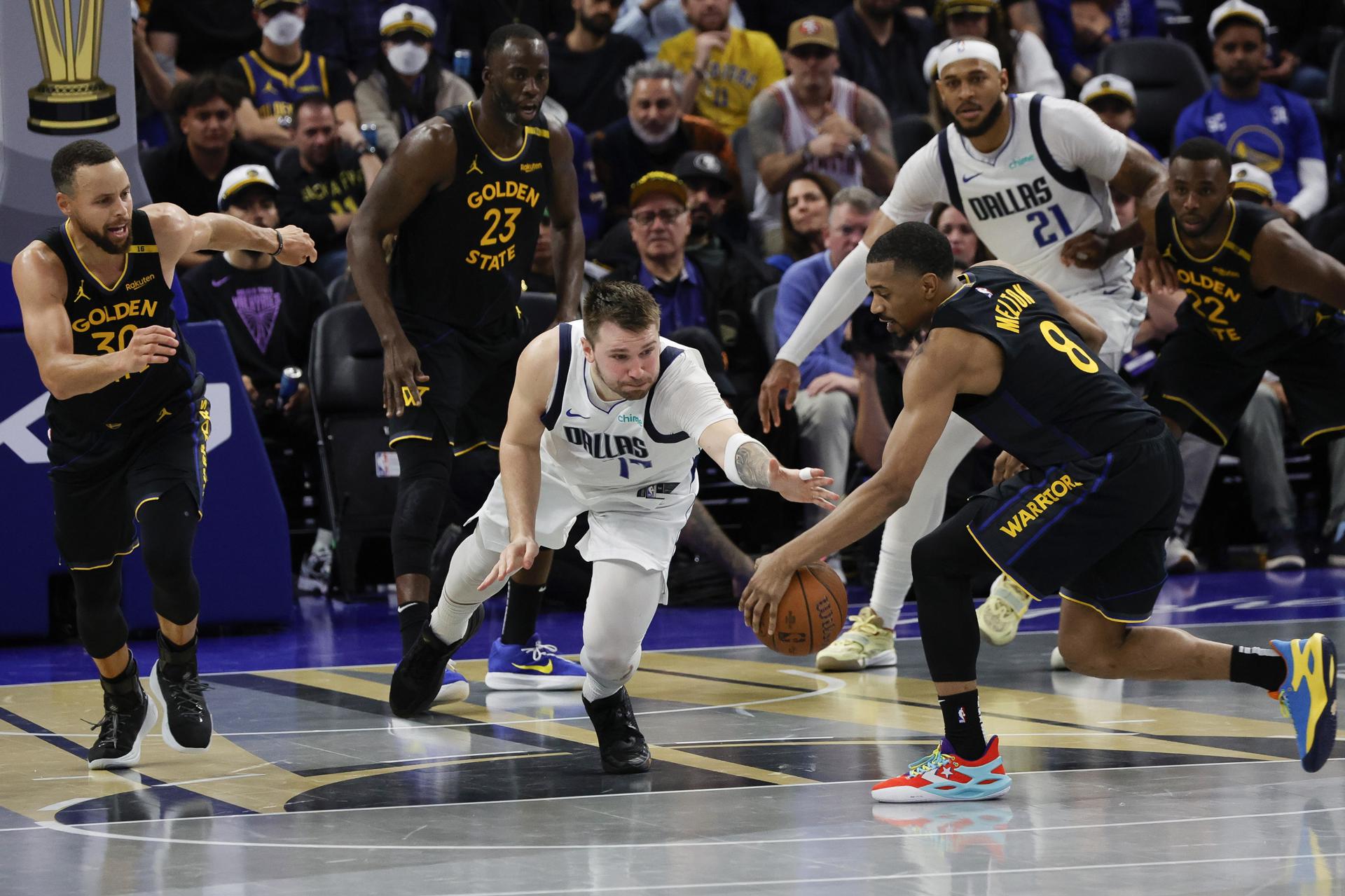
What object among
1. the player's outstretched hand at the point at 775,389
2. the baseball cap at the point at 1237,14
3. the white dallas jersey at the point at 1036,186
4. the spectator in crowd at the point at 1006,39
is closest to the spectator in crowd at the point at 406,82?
the spectator in crowd at the point at 1006,39

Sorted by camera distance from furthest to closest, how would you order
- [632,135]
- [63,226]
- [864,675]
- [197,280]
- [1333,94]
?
[1333,94] < [632,135] < [197,280] < [864,675] < [63,226]

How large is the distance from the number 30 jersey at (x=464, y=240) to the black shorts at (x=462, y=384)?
0.20 feet

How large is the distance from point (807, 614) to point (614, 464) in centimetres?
95

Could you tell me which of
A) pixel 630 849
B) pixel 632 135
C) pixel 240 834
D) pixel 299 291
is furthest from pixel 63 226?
pixel 632 135

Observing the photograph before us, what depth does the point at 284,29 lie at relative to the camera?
11.2 m

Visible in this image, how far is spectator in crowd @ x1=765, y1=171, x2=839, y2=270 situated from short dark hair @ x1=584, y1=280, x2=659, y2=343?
18.5 feet

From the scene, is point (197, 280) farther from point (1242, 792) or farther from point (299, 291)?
point (1242, 792)

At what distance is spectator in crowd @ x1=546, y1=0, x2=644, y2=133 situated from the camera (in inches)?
479

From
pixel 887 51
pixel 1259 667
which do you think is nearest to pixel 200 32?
pixel 887 51

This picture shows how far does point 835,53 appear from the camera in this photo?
1178cm

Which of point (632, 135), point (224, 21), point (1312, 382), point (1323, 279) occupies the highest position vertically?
point (224, 21)

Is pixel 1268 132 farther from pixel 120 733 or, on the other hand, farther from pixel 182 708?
pixel 120 733

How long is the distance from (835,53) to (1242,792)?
8.02 meters

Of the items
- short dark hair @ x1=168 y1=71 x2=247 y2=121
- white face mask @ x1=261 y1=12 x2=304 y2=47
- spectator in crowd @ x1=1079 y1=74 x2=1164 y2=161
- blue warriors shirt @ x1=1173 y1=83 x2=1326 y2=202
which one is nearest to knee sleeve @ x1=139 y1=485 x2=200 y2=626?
short dark hair @ x1=168 y1=71 x2=247 y2=121
